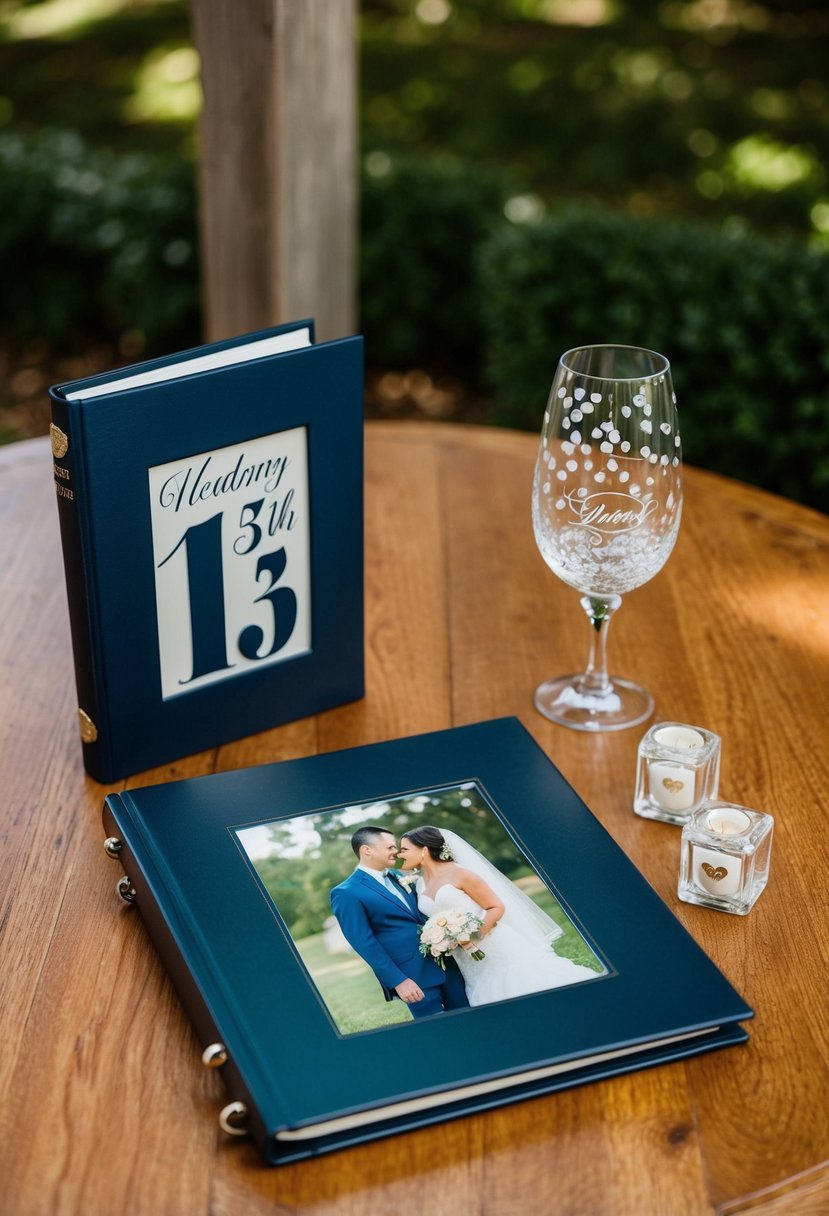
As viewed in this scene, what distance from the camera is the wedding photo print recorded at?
70 centimetres

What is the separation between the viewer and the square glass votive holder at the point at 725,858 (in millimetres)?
780

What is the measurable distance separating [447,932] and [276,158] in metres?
1.36

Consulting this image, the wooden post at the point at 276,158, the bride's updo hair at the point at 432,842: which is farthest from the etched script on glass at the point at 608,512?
the wooden post at the point at 276,158

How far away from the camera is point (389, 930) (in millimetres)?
734

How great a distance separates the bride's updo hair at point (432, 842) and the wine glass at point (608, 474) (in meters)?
0.23

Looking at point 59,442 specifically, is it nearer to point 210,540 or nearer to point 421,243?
point 210,540

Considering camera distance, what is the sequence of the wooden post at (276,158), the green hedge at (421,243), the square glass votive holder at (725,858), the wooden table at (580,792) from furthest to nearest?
the green hedge at (421,243), the wooden post at (276,158), the square glass votive holder at (725,858), the wooden table at (580,792)

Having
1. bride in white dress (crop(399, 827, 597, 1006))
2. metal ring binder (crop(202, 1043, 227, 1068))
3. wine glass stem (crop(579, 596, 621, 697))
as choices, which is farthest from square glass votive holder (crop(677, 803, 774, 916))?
metal ring binder (crop(202, 1043, 227, 1068))

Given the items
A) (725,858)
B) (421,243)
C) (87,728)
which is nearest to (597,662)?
(725,858)

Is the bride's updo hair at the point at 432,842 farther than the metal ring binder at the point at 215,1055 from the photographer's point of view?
Yes

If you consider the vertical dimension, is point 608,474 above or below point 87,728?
above

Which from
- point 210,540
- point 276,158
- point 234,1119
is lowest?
point 234,1119

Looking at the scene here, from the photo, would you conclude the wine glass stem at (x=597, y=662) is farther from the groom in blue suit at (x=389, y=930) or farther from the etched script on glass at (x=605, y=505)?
the groom in blue suit at (x=389, y=930)

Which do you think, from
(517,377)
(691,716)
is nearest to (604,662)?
(691,716)
